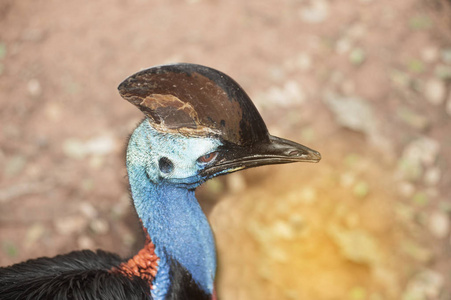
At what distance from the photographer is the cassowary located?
1.64m

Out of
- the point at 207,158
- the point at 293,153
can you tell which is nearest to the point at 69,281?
the point at 207,158

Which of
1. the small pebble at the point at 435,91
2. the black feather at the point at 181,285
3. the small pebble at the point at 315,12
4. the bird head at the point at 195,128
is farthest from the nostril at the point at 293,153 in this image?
the small pebble at the point at 315,12

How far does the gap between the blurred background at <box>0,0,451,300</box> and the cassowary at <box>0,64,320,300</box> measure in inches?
53.1

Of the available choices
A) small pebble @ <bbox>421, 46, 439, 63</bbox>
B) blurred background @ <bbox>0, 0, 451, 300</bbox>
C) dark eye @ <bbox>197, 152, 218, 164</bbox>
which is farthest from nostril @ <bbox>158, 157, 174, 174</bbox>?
small pebble @ <bbox>421, 46, 439, 63</bbox>

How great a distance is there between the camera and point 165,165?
1819 mm

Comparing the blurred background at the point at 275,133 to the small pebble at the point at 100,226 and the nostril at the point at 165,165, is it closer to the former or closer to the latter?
the small pebble at the point at 100,226

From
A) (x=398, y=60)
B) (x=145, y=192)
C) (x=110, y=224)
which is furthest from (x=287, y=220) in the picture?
(x=145, y=192)

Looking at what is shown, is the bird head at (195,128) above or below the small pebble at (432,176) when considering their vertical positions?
below

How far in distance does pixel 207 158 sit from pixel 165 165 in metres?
0.16

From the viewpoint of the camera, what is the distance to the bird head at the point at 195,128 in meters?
1.64

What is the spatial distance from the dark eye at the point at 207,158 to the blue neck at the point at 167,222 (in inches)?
6.4

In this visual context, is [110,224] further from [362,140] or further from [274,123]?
[362,140]

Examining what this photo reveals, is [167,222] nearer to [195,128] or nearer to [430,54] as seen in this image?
[195,128]

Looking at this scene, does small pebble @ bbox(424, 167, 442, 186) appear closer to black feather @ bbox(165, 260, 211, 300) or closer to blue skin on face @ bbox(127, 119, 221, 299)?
blue skin on face @ bbox(127, 119, 221, 299)
